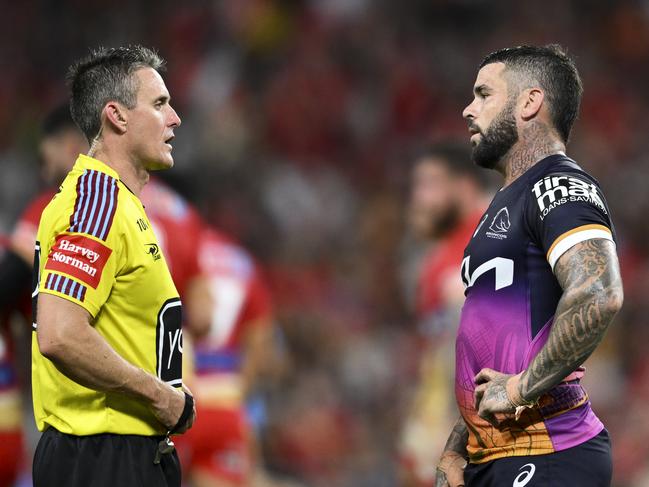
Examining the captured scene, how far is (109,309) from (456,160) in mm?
4224

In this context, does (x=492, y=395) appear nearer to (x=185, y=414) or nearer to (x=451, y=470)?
(x=451, y=470)

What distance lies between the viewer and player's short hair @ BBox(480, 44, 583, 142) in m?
3.95

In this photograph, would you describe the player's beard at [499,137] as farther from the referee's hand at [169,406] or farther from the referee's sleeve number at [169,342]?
the referee's hand at [169,406]

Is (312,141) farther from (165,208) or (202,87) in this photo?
→ (165,208)

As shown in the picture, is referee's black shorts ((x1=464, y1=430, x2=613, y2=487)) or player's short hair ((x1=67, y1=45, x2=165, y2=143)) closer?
referee's black shorts ((x1=464, y1=430, x2=613, y2=487))

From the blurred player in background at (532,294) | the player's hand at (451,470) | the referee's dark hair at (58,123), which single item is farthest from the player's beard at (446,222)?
the player's hand at (451,470)

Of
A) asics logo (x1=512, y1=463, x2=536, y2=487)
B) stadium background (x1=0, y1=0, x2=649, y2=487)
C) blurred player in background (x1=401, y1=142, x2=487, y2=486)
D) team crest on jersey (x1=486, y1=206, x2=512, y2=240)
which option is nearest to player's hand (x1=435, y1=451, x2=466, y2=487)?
asics logo (x1=512, y1=463, x2=536, y2=487)

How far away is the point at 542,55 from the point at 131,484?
2.03m

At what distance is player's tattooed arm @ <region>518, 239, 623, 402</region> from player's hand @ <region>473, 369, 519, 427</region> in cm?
10

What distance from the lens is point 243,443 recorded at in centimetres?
827

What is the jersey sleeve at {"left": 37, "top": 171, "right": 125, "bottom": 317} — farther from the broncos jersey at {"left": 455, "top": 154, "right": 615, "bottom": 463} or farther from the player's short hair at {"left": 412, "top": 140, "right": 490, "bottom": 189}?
the player's short hair at {"left": 412, "top": 140, "right": 490, "bottom": 189}

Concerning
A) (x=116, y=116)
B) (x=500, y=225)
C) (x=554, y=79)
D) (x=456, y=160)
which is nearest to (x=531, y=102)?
(x=554, y=79)

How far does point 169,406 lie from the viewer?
385 cm

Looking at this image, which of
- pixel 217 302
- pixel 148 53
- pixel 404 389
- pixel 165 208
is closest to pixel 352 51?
pixel 404 389
